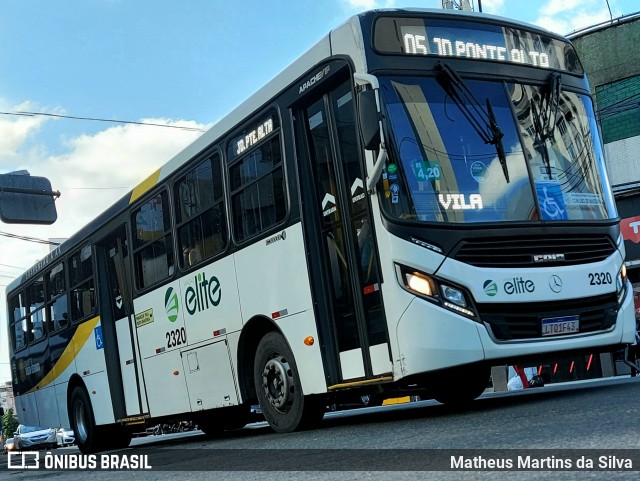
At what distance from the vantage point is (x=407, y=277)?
7.47 meters

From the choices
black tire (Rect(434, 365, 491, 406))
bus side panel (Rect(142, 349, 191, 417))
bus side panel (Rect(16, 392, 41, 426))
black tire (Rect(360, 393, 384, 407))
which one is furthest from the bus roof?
bus side panel (Rect(16, 392, 41, 426))

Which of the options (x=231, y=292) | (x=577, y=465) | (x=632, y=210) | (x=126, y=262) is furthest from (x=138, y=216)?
(x=632, y=210)

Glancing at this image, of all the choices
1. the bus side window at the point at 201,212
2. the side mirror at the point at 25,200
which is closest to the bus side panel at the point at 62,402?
the side mirror at the point at 25,200

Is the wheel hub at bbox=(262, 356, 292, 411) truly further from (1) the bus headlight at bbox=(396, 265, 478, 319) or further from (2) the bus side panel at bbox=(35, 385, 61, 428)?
(2) the bus side panel at bbox=(35, 385, 61, 428)

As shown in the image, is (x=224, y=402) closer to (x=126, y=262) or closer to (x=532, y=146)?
(x=126, y=262)

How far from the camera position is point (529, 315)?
7590 millimetres

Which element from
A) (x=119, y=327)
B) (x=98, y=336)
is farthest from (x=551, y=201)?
(x=98, y=336)

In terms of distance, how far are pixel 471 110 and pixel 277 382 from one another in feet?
10.5

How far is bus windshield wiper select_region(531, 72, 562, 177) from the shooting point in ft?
26.8

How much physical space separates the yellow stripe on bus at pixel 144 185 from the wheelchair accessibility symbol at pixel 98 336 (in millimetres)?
2086

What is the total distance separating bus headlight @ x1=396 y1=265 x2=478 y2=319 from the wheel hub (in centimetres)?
200

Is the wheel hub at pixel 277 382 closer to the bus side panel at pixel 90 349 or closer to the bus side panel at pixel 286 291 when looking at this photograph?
the bus side panel at pixel 286 291

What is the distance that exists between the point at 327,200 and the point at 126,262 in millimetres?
5111

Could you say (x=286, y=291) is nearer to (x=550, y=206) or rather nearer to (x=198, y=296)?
(x=198, y=296)
